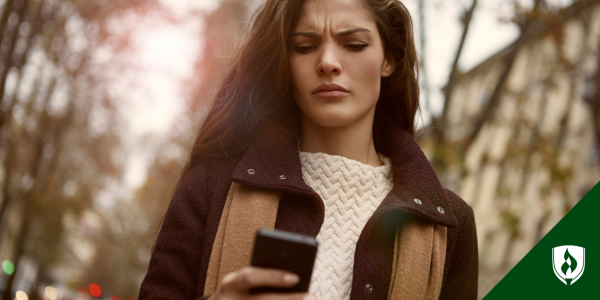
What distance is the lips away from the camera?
2287mm

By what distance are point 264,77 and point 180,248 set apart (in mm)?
937

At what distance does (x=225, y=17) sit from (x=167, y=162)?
27.7ft

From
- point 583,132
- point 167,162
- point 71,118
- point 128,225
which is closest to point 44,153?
point 71,118

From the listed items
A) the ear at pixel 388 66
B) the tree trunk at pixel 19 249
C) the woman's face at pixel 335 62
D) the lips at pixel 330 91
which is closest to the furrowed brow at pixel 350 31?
the woman's face at pixel 335 62

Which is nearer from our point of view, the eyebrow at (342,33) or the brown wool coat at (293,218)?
the brown wool coat at (293,218)

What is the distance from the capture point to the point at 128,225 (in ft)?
70.0

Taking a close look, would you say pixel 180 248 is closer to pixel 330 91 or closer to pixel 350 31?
pixel 330 91

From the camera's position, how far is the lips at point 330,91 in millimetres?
2287

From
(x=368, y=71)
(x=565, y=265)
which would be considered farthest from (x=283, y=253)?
(x=565, y=265)

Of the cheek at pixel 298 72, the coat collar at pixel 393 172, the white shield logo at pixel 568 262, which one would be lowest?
the white shield logo at pixel 568 262

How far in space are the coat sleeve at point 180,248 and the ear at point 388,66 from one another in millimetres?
1124

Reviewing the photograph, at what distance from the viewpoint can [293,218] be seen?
2.25 m

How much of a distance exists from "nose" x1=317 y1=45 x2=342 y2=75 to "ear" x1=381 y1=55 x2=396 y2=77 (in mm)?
491

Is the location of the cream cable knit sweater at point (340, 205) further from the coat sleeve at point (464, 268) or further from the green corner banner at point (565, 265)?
the green corner banner at point (565, 265)
